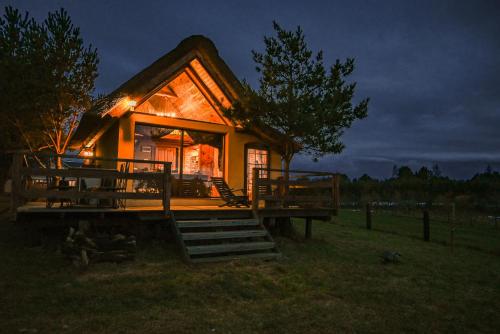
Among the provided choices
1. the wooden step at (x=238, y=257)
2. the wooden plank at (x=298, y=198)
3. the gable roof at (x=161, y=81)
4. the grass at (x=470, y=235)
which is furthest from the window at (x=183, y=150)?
the grass at (x=470, y=235)

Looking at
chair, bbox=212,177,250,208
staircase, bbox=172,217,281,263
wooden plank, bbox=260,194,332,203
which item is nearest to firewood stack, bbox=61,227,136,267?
staircase, bbox=172,217,281,263

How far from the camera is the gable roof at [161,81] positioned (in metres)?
9.16

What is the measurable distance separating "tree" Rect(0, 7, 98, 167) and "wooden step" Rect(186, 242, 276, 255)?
27.0 ft

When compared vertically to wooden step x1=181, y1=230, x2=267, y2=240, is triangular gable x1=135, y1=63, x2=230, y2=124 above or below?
above

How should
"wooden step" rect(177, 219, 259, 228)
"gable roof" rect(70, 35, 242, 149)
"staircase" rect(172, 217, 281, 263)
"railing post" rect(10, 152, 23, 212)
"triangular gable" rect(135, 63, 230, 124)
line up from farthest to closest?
"triangular gable" rect(135, 63, 230, 124), "gable roof" rect(70, 35, 242, 149), "wooden step" rect(177, 219, 259, 228), "staircase" rect(172, 217, 281, 263), "railing post" rect(10, 152, 23, 212)

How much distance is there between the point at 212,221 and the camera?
25.3 feet

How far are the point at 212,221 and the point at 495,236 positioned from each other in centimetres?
1205

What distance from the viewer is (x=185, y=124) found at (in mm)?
Result: 10656

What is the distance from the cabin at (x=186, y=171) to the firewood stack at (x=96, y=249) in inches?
27.3

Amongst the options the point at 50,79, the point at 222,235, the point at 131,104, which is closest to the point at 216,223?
the point at 222,235

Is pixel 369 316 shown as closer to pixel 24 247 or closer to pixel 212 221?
pixel 212 221

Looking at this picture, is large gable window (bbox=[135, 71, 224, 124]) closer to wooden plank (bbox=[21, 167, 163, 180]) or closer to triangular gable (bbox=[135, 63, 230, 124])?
triangular gable (bbox=[135, 63, 230, 124])

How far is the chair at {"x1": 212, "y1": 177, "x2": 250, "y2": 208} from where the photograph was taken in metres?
9.72

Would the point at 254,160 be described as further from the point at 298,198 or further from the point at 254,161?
the point at 298,198
